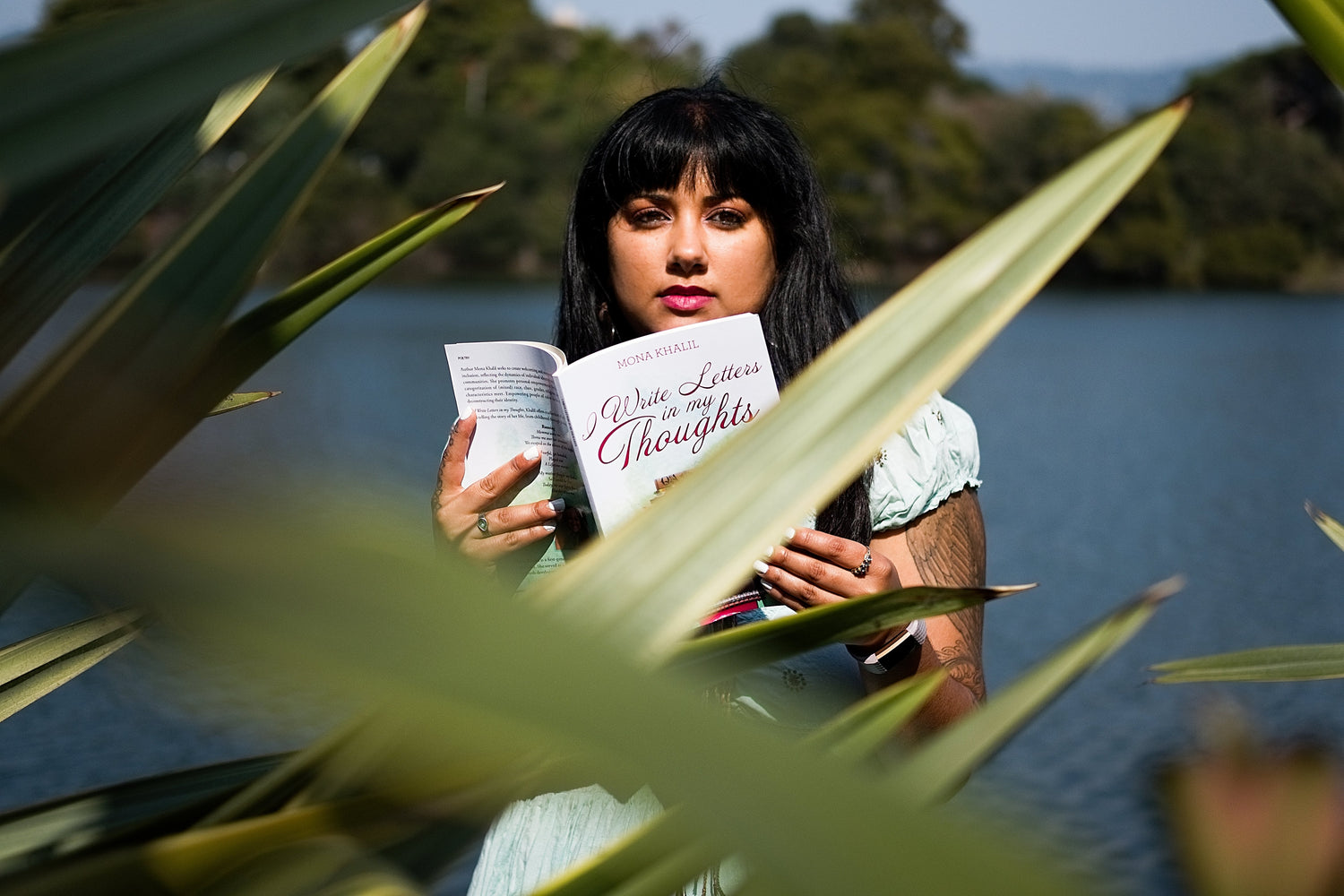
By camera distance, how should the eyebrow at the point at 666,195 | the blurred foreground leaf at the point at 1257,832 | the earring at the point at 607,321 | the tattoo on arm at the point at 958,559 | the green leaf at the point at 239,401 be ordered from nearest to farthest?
the blurred foreground leaf at the point at 1257,832, the green leaf at the point at 239,401, the tattoo on arm at the point at 958,559, the eyebrow at the point at 666,195, the earring at the point at 607,321

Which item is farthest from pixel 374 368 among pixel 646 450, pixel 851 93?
pixel 851 93

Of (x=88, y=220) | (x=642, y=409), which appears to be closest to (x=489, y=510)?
(x=642, y=409)

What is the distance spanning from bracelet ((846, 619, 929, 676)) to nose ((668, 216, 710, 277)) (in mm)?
501

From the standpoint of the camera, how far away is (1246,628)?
880 centimetres

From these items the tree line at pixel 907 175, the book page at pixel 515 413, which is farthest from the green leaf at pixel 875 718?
the tree line at pixel 907 175

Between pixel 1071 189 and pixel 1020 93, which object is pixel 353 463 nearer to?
pixel 1071 189

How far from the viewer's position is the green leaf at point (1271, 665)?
1.13 m

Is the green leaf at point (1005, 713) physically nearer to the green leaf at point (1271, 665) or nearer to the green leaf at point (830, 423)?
the green leaf at point (830, 423)

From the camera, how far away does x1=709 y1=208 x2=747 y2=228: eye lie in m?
1.78

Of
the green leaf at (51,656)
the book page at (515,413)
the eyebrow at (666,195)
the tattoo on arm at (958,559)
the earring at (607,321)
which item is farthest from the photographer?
the earring at (607,321)

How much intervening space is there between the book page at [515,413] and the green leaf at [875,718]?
81 centimetres

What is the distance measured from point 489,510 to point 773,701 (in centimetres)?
38

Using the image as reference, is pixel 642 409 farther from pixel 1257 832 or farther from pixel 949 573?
pixel 1257 832

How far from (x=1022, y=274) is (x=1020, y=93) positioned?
52.3 m
